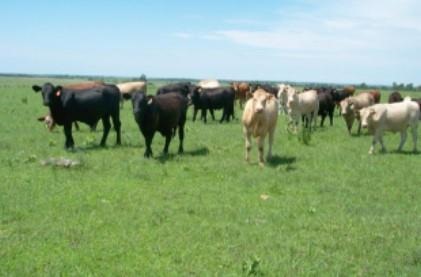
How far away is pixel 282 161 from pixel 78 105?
6.87m

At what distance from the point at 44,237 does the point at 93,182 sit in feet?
12.2

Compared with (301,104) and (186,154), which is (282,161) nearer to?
(186,154)

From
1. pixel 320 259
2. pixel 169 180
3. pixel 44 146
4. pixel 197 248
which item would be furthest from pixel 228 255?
pixel 44 146

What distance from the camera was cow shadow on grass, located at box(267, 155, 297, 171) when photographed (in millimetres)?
14461

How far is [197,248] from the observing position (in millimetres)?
7699

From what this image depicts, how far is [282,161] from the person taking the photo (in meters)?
15.2

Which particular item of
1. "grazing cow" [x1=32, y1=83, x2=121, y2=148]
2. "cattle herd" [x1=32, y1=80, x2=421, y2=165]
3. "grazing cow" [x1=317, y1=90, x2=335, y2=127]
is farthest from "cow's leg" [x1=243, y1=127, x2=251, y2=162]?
"grazing cow" [x1=317, y1=90, x2=335, y2=127]

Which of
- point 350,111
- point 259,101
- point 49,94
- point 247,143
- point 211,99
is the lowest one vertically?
point 247,143

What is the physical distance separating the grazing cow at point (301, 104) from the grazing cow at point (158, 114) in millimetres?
7204

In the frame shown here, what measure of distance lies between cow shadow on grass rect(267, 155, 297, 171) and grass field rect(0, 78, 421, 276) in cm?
3

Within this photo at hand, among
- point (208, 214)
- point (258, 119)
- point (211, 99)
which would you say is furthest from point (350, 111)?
point (208, 214)

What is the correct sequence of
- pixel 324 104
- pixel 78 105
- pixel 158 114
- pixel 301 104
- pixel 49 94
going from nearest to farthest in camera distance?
pixel 158 114
pixel 49 94
pixel 78 105
pixel 301 104
pixel 324 104

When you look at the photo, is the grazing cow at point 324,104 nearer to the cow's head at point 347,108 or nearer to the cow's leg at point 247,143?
the cow's head at point 347,108

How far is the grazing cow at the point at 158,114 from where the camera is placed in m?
15.1
